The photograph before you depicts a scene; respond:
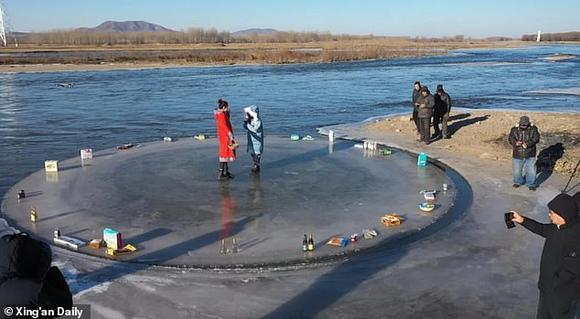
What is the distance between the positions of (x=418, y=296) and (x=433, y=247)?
68.9 inches

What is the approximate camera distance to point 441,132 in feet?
57.7

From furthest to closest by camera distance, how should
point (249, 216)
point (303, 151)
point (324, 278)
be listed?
point (303, 151)
point (249, 216)
point (324, 278)

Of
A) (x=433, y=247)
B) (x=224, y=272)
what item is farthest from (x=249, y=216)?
(x=433, y=247)

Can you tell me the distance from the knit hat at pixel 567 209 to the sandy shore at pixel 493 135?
8.64m

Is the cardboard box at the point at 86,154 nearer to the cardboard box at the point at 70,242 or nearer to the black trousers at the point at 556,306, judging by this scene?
the cardboard box at the point at 70,242

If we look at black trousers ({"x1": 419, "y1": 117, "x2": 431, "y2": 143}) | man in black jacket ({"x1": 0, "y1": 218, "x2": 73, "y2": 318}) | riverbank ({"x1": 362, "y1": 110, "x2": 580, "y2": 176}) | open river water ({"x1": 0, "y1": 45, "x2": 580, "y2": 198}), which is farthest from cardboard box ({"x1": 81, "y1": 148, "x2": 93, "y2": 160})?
man in black jacket ({"x1": 0, "y1": 218, "x2": 73, "y2": 318})

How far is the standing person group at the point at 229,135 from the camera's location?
1100 cm

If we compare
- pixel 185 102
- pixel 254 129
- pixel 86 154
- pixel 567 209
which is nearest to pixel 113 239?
pixel 254 129

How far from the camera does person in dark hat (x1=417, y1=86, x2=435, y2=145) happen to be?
50.2ft

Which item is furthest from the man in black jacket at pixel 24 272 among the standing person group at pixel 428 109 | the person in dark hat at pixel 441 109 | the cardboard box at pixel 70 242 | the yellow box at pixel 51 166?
the person in dark hat at pixel 441 109

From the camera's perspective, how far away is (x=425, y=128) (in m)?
15.9

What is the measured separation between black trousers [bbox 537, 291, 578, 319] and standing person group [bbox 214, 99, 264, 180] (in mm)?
7278

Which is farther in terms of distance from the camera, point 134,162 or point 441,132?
point 441,132

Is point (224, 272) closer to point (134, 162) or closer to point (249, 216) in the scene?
point (249, 216)
